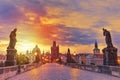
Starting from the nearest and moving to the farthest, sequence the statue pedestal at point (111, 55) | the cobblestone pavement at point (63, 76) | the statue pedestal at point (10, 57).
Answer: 1. the cobblestone pavement at point (63, 76)
2. the statue pedestal at point (111, 55)
3. the statue pedestal at point (10, 57)

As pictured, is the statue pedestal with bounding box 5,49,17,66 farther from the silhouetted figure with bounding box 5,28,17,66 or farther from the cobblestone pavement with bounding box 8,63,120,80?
the cobblestone pavement with bounding box 8,63,120,80

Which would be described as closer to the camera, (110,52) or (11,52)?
(110,52)

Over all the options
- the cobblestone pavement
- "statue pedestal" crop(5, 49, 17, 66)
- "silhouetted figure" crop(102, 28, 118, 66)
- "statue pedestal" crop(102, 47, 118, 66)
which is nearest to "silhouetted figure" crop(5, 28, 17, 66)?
"statue pedestal" crop(5, 49, 17, 66)

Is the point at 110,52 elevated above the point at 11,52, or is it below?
below

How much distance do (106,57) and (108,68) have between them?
5.17 ft

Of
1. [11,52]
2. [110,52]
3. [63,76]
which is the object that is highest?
[11,52]

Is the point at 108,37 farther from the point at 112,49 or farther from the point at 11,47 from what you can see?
the point at 11,47

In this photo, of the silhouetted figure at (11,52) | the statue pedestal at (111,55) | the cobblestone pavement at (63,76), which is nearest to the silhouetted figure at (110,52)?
the statue pedestal at (111,55)

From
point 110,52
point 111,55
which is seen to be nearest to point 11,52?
point 110,52

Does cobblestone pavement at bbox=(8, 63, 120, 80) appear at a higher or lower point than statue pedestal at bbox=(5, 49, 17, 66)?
lower

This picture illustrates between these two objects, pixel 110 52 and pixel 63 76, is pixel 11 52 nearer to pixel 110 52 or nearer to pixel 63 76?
pixel 63 76

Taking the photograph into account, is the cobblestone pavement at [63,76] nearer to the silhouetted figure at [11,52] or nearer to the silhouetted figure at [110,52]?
the silhouetted figure at [110,52]

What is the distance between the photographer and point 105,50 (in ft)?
103

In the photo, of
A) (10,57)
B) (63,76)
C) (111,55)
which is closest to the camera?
(63,76)
